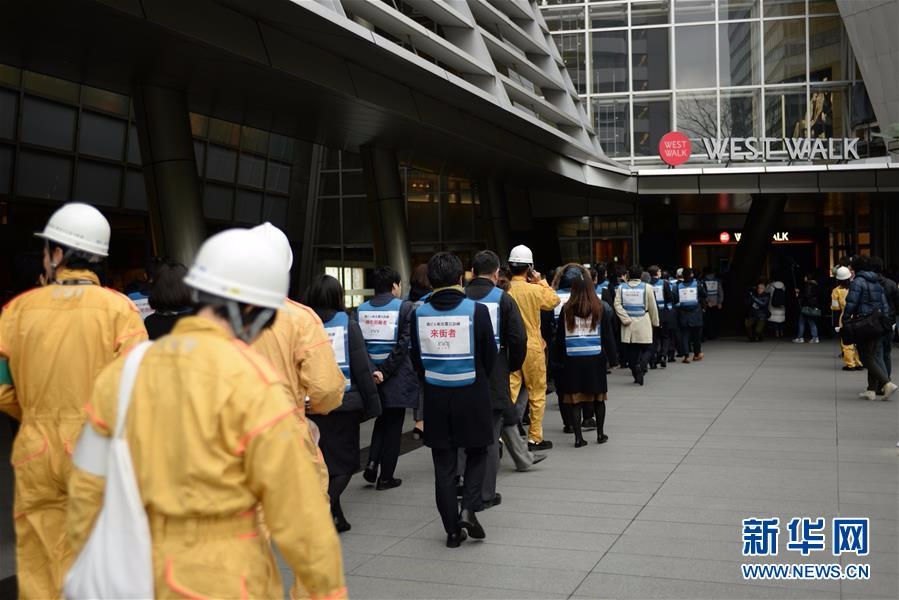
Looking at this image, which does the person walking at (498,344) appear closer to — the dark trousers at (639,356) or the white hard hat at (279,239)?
the white hard hat at (279,239)

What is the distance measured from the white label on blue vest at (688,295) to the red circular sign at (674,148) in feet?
22.0

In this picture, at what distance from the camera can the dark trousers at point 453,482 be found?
6309mm

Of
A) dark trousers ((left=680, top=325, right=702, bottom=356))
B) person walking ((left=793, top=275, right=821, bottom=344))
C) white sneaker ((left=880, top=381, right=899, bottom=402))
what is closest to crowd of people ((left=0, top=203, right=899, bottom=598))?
white sneaker ((left=880, top=381, right=899, bottom=402))

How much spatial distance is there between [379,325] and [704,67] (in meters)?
24.4

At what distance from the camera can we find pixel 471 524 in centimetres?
641

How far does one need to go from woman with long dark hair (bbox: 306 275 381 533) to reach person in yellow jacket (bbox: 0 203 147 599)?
261 cm

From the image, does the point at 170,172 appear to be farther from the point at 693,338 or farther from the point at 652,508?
the point at 693,338

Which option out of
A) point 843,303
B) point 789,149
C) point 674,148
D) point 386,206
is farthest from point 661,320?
point 789,149

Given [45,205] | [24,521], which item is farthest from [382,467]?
[45,205]

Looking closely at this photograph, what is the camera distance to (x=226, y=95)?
11508 mm

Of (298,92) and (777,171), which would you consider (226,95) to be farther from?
(777,171)

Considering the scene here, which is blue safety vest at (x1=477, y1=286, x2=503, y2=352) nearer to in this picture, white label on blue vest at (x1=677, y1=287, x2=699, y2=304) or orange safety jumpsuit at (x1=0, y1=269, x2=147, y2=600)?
orange safety jumpsuit at (x1=0, y1=269, x2=147, y2=600)

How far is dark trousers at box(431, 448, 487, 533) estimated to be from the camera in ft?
20.7

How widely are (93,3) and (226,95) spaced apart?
3903 millimetres
